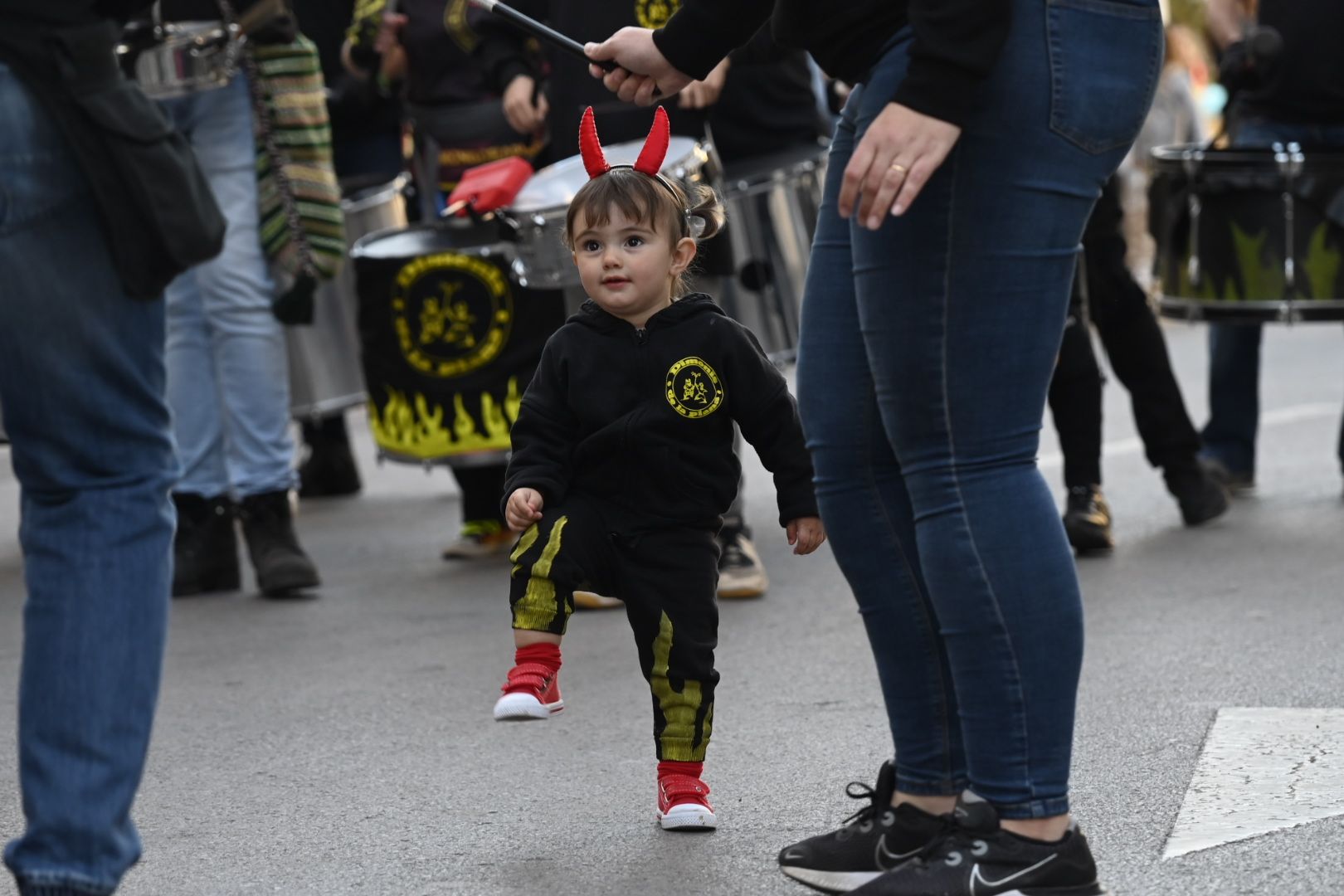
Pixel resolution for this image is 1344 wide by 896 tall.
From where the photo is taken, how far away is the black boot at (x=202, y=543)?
5453 millimetres

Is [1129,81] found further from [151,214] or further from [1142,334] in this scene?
[1142,334]

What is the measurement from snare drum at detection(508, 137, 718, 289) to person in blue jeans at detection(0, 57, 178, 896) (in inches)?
91.2

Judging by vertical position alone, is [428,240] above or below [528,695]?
above

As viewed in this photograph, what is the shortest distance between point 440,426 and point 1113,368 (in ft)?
6.22

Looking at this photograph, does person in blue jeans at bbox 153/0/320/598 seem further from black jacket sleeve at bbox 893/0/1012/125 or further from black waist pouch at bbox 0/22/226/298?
black jacket sleeve at bbox 893/0/1012/125

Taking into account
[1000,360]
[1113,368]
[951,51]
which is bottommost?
[1113,368]

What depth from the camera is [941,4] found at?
2334 millimetres

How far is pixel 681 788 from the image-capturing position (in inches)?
124

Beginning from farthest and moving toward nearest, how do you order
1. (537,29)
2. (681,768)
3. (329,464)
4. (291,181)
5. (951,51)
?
1. (329,464)
2. (291,181)
3. (681,768)
4. (537,29)
5. (951,51)

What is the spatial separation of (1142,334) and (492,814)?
3116 mm

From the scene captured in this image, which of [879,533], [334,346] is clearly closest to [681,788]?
[879,533]

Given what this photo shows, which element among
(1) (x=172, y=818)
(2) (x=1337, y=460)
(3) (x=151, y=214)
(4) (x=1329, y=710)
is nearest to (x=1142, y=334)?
(2) (x=1337, y=460)

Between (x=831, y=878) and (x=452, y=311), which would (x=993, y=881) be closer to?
(x=831, y=878)

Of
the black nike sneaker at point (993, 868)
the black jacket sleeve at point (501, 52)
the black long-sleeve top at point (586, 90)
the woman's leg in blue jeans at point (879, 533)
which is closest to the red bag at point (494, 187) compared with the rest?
the black long-sleeve top at point (586, 90)
